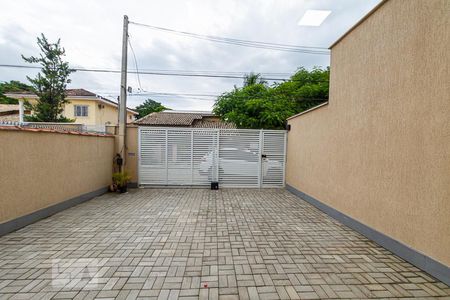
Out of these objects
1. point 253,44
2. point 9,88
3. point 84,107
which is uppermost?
point 9,88

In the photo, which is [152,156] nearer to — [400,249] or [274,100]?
[400,249]

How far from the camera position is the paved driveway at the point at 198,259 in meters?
2.10

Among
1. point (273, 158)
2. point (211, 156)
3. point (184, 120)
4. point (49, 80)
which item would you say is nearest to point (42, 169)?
point (211, 156)

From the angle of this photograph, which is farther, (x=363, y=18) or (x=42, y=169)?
(x=42, y=169)

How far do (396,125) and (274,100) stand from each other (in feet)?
28.7

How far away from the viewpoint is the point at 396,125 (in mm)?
2975

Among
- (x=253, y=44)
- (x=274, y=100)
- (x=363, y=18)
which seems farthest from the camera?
(x=274, y=100)

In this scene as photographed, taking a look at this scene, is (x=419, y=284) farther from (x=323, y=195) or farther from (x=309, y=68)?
(x=309, y=68)

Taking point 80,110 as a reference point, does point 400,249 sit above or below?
below

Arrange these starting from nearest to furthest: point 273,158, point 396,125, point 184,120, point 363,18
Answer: point 396,125
point 363,18
point 273,158
point 184,120

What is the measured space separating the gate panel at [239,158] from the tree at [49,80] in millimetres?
12812

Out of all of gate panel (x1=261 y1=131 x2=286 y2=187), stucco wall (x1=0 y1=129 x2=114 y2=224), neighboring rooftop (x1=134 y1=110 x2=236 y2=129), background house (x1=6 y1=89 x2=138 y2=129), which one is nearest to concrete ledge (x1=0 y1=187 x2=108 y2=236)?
stucco wall (x1=0 y1=129 x2=114 y2=224)

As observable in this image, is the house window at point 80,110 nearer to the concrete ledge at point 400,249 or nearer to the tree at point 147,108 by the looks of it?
the concrete ledge at point 400,249

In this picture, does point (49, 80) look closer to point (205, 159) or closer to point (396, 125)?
point (205, 159)
